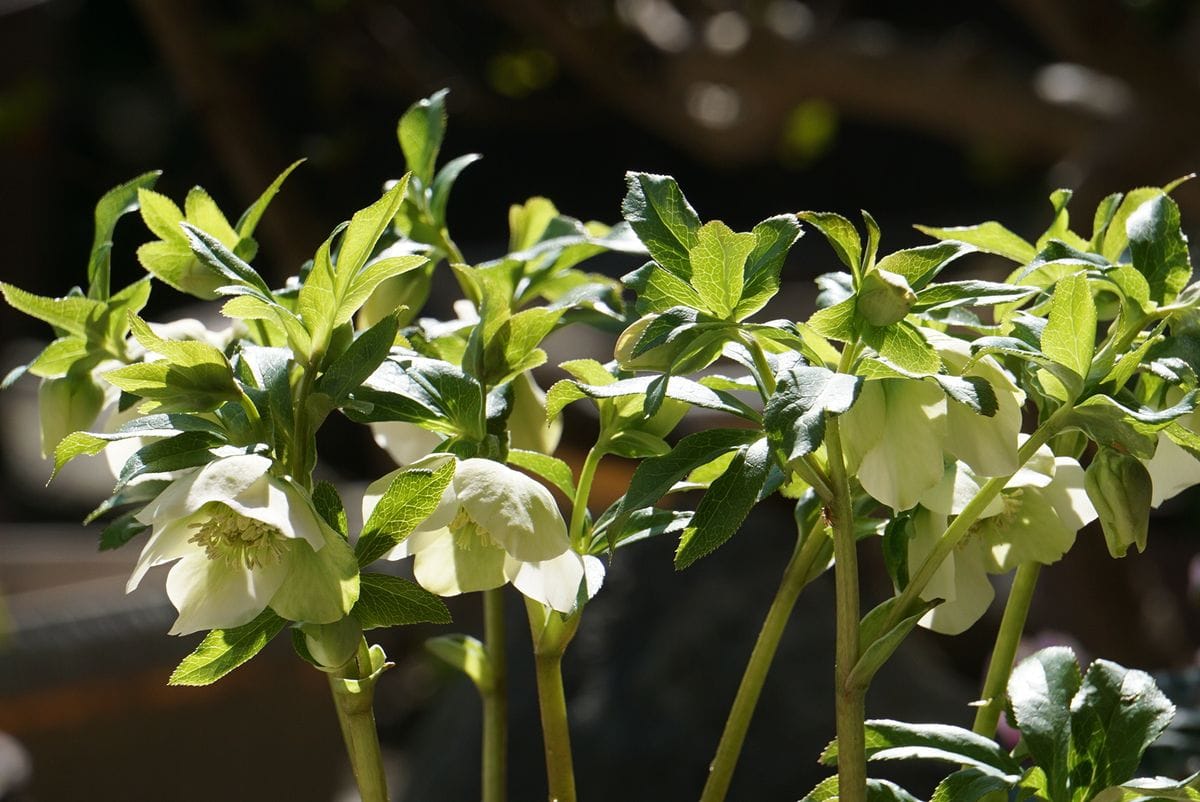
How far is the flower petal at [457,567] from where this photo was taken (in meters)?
0.39

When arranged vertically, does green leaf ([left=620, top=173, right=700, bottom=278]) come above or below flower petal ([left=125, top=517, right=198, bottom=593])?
above

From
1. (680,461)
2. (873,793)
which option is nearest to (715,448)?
(680,461)

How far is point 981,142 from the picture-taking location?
1853 mm

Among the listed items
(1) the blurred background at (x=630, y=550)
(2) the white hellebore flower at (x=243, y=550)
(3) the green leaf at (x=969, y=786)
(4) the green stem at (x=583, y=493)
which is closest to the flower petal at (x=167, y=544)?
(2) the white hellebore flower at (x=243, y=550)

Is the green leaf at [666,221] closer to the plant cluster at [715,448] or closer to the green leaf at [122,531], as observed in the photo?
the plant cluster at [715,448]

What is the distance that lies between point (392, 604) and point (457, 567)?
0.17 feet

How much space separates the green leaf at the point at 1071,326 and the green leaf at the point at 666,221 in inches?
3.5

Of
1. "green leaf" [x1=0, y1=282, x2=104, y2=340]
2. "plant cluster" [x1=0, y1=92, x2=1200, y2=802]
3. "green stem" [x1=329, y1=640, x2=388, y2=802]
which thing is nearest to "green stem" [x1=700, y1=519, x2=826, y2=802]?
"plant cluster" [x1=0, y1=92, x2=1200, y2=802]

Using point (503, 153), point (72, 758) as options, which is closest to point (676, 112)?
point (72, 758)

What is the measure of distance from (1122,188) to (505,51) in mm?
1519

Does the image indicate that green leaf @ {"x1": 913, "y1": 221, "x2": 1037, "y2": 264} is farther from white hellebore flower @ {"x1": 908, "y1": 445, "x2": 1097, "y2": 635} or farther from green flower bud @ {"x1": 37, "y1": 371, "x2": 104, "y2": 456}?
green flower bud @ {"x1": 37, "y1": 371, "x2": 104, "y2": 456}

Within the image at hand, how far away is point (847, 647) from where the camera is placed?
351mm

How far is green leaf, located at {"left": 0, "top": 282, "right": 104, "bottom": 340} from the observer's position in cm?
39

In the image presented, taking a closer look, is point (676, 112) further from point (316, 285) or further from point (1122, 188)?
point (316, 285)
